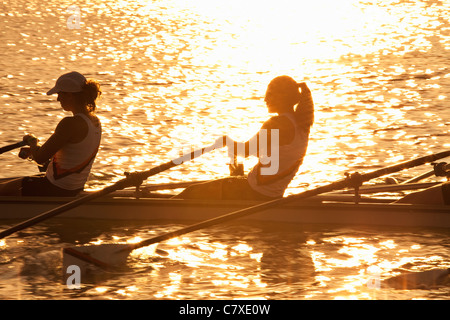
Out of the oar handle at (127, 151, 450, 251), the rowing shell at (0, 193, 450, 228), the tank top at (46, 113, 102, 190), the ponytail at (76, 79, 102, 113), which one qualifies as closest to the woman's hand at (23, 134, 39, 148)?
the tank top at (46, 113, 102, 190)

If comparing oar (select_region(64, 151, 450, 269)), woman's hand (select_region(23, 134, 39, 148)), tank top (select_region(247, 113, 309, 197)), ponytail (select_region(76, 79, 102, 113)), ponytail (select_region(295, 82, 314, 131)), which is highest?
ponytail (select_region(76, 79, 102, 113))

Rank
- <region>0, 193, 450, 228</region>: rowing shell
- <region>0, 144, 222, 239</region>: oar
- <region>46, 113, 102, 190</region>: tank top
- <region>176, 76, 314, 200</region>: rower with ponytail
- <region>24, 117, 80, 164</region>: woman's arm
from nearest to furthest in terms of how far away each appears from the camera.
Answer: <region>176, 76, 314, 200</region>: rower with ponytail < <region>0, 144, 222, 239</region>: oar < <region>24, 117, 80, 164</region>: woman's arm < <region>46, 113, 102, 190</region>: tank top < <region>0, 193, 450, 228</region>: rowing shell

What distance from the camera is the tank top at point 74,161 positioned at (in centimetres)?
1095

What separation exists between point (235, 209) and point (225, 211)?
0.45 feet

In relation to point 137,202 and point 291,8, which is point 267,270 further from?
point 291,8

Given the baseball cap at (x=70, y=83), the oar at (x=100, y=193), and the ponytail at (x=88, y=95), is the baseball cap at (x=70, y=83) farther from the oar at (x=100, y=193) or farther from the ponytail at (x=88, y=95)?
the oar at (x=100, y=193)

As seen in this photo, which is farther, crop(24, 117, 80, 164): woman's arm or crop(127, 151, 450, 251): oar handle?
crop(24, 117, 80, 164): woman's arm

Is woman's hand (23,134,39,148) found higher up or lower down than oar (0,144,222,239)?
higher up

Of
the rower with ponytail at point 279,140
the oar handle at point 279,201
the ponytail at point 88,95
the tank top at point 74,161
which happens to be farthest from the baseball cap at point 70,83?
the oar handle at point 279,201

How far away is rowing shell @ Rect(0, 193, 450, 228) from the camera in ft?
36.6

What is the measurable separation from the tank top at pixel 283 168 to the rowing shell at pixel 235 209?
10.5 inches

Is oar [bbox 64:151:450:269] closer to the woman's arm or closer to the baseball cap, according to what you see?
the woman's arm
